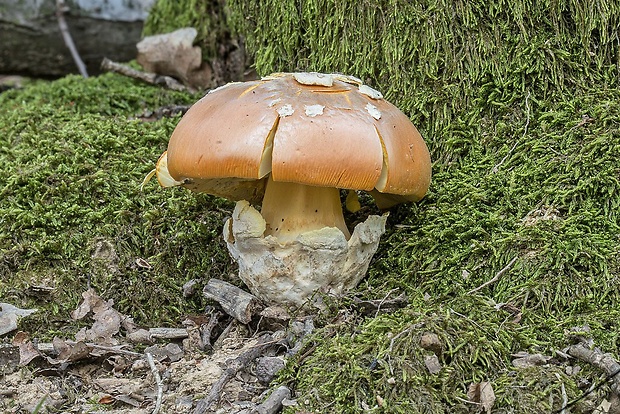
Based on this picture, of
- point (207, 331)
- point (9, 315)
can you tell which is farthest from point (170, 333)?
point (9, 315)

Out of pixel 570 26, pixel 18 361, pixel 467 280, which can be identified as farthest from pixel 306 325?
pixel 570 26

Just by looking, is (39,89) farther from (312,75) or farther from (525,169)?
(525,169)

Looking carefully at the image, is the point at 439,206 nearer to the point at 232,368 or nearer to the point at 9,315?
the point at 232,368

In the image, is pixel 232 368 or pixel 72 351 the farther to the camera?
pixel 72 351

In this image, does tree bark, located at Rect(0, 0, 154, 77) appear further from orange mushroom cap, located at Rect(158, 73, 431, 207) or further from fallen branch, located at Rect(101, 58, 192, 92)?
orange mushroom cap, located at Rect(158, 73, 431, 207)

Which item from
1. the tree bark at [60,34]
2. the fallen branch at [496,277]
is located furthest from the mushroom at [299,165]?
the tree bark at [60,34]
